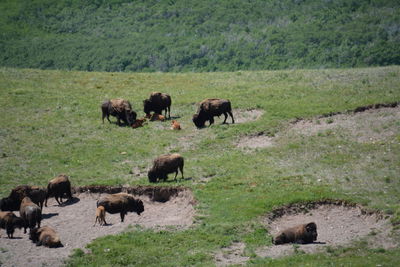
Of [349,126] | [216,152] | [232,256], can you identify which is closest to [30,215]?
[232,256]

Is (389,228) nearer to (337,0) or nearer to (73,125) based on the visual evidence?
(73,125)

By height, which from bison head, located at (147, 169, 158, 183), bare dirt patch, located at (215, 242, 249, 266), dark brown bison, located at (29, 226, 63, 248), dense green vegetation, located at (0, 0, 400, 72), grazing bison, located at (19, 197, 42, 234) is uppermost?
dense green vegetation, located at (0, 0, 400, 72)

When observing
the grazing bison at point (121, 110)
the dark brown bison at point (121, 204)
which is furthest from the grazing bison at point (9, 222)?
the grazing bison at point (121, 110)

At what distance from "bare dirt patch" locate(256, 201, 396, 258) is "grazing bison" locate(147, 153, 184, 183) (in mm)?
6287

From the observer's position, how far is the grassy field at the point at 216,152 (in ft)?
94.1

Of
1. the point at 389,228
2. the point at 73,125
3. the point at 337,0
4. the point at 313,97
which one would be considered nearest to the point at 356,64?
the point at 337,0

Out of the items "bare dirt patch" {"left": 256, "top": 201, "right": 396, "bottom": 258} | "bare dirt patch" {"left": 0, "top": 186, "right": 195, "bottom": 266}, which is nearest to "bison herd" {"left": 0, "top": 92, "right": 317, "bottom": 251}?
"bare dirt patch" {"left": 0, "top": 186, "right": 195, "bottom": 266}

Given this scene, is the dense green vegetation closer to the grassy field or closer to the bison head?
the grassy field

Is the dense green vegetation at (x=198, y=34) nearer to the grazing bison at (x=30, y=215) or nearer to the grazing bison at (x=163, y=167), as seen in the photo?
the grazing bison at (x=163, y=167)

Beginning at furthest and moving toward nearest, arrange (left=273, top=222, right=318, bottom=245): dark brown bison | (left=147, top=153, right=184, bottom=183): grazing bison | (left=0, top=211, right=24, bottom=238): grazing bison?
(left=147, top=153, right=184, bottom=183): grazing bison
(left=0, top=211, right=24, bottom=238): grazing bison
(left=273, top=222, right=318, bottom=245): dark brown bison

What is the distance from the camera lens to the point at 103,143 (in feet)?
139

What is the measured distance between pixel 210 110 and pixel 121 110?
5966mm

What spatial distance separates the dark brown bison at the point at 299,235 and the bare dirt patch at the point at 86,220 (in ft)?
14.5

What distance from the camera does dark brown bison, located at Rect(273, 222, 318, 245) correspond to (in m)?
28.0
